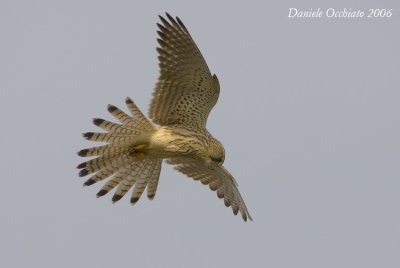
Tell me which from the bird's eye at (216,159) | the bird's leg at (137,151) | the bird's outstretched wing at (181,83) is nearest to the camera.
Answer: the bird's outstretched wing at (181,83)

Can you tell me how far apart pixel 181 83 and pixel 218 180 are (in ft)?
6.31

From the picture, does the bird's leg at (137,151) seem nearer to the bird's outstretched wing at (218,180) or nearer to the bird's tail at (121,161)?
the bird's tail at (121,161)

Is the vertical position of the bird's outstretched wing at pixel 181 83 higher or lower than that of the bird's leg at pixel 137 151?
higher

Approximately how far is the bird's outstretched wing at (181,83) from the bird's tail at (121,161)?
0.35 m

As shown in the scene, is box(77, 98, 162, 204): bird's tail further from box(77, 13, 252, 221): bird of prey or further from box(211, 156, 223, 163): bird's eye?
box(211, 156, 223, 163): bird's eye

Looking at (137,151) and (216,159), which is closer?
(216,159)

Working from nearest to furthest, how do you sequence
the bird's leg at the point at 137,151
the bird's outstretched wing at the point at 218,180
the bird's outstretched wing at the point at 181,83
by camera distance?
the bird's outstretched wing at the point at 181,83 → the bird's leg at the point at 137,151 → the bird's outstretched wing at the point at 218,180

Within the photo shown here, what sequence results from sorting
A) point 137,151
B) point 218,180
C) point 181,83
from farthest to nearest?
point 218,180 < point 137,151 < point 181,83

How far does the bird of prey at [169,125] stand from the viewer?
1747cm

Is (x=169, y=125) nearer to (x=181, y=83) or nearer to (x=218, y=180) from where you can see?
(x=181, y=83)

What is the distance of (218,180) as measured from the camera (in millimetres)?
18750

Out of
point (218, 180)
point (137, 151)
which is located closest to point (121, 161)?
point (137, 151)

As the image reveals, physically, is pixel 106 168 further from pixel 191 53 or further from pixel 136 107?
pixel 191 53

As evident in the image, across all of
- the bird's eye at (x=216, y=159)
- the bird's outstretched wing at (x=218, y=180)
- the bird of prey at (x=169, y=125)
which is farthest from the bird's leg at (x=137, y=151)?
the bird's eye at (x=216, y=159)
